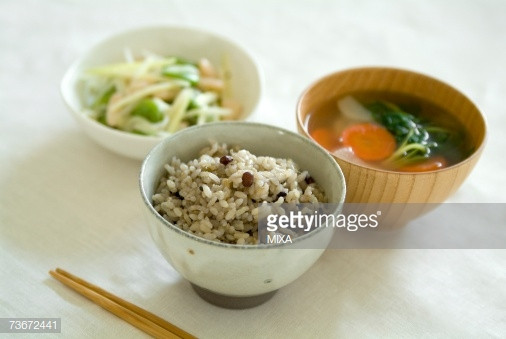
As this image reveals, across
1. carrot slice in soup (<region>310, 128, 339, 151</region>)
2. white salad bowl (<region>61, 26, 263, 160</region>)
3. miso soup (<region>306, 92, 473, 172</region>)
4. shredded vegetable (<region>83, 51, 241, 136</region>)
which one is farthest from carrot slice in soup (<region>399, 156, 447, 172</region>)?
shredded vegetable (<region>83, 51, 241, 136</region>)

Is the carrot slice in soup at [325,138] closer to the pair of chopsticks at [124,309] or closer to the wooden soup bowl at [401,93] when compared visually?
the wooden soup bowl at [401,93]

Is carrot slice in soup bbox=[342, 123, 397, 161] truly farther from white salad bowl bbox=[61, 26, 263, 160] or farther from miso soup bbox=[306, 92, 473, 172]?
white salad bowl bbox=[61, 26, 263, 160]

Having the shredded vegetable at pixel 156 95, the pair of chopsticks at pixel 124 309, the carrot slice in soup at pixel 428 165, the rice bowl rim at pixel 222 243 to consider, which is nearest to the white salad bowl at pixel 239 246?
the rice bowl rim at pixel 222 243

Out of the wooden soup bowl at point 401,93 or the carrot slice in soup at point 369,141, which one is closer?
the wooden soup bowl at point 401,93

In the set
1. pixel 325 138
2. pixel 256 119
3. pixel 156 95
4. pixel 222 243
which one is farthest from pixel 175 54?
pixel 222 243

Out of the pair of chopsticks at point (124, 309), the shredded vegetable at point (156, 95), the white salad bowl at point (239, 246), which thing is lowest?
the pair of chopsticks at point (124, 309)

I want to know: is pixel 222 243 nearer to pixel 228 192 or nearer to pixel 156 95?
pixel 228 192

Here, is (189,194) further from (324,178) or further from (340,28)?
(340,28)
